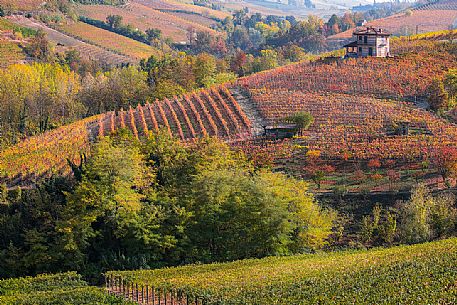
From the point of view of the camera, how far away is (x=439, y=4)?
163250 mm

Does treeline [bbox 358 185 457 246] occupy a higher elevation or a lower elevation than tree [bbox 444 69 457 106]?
lower

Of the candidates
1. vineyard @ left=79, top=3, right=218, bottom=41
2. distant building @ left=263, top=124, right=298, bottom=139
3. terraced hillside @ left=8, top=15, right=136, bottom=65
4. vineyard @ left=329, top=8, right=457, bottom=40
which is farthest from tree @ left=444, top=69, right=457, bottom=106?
vineyard @ left=79, top=3, right=218, bottom=41

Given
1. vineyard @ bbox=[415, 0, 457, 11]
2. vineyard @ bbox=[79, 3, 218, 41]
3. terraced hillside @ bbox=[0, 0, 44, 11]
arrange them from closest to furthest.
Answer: terraced hillside @ bbox=[0, 0, 44, 11]
vineyard @ bbox=[415, 0, 457, 11]
vineyard @ bbox=[79, 3, 218, 41]

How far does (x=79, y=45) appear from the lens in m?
128

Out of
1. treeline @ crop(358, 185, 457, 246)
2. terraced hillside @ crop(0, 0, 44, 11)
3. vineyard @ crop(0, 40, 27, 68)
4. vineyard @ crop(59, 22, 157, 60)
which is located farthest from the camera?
vineyard @ crop(59, 22, 157, 60)

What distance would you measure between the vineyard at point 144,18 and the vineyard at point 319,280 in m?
139

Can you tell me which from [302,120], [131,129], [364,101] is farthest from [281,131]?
[131,129]

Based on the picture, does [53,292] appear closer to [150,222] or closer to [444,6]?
[150,222]

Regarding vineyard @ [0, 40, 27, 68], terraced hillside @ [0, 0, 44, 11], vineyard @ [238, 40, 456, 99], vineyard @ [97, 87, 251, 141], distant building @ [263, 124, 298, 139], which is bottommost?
distant building @ [263, 124, 298, 139]

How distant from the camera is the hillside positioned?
421 ft

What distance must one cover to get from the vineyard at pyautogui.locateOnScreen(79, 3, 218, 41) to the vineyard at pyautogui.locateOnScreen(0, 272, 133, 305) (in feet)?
448

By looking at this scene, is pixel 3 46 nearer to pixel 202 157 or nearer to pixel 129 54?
pixel 129 54

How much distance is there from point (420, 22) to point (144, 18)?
79.0 meters

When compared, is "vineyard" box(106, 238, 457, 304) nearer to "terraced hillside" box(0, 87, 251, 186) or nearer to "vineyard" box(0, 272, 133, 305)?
"vineyard" box(0, 272, 133, 305)
